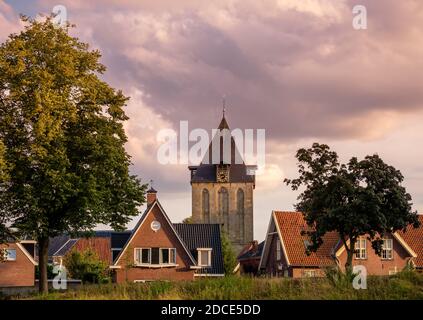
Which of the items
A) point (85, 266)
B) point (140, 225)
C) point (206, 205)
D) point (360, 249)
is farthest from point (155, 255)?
point (206, 205)

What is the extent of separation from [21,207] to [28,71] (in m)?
8.09

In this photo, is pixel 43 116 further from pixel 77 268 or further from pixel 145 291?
pixel 77 268

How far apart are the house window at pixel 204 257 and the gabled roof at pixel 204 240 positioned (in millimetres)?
466

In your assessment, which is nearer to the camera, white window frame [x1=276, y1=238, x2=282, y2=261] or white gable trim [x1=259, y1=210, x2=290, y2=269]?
white gable trim [x1=259, y1=210, x2=290, y2=269]

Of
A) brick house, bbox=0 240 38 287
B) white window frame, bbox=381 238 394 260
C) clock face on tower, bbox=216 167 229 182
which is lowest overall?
brick house, bbox=0 240 38 287

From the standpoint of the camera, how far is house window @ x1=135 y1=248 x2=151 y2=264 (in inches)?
2753

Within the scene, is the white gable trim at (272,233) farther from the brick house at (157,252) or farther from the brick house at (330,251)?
the brick house at (157,252)

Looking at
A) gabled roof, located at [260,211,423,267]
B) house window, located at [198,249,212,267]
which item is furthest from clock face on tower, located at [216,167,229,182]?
house window, located at [198,249,212,267]

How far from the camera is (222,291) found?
28.5m

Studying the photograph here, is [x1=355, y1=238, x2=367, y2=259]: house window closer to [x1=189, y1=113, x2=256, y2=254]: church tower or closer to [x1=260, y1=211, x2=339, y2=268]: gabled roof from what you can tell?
[x1=260, y1=211, x2=339, y2=268]: gabled roof

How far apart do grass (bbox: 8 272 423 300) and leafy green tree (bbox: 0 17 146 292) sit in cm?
1631

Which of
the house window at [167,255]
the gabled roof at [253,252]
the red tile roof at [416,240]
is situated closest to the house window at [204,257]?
the house window at [167,255]

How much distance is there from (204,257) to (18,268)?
855 inches
